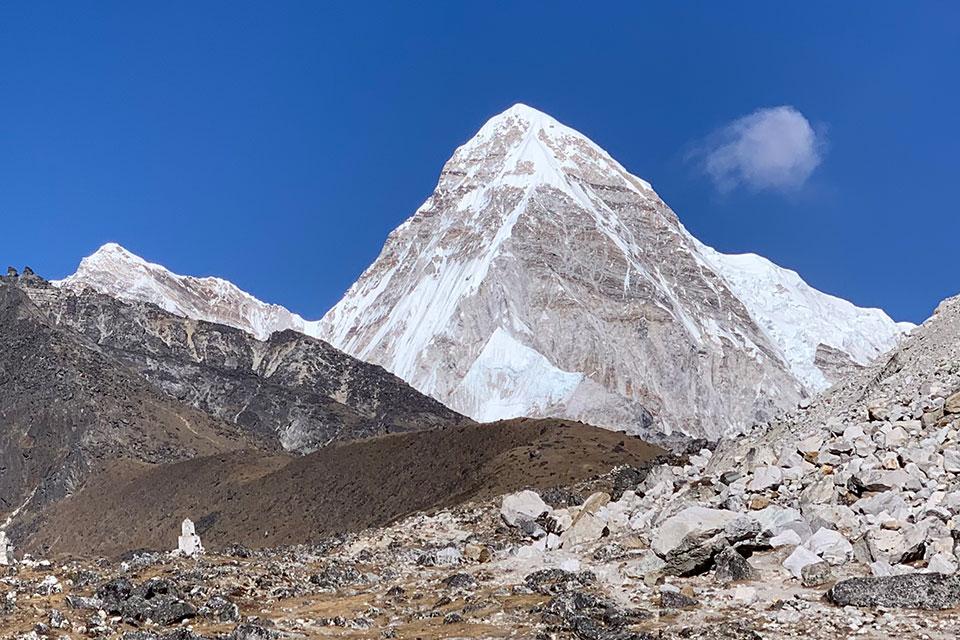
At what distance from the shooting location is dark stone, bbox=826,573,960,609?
15.0 m

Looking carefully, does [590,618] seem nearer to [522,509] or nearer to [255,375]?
[522,509]

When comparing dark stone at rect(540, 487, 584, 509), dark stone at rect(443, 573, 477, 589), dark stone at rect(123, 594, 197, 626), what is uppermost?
dark stone at rect(540, 487, 584, 509)

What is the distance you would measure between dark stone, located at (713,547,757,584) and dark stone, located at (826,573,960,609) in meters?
2.44

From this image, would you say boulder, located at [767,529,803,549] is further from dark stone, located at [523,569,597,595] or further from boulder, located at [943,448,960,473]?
dark stone, located at [523,569,597,595]

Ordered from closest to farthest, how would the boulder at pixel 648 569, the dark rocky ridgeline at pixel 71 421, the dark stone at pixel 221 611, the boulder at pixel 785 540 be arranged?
the boulder at pixel 785 540 → the dark stone at pixel 221 611 → the boulder at pixel 648 569 → the dark rocky ridgeline at pixel 71 421

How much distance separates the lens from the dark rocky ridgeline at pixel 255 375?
15825 centimetres

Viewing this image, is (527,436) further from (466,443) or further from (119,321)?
(119,321)

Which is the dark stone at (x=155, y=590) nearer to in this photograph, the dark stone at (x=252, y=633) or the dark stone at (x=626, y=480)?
the dark stone at (x=252, y=633)

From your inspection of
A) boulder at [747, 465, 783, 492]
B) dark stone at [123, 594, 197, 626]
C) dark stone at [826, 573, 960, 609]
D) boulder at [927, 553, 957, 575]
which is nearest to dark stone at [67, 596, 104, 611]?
dark stone at [123, 594, 197, 626]

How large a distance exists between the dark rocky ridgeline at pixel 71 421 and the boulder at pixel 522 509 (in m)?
92.7

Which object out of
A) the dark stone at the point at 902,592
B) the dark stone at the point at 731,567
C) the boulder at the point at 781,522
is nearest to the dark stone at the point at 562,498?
the boulder at the point at 781,522

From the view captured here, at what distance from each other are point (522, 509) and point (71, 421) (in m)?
108

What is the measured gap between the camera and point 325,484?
84.1 meters

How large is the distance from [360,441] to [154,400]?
175 ft
